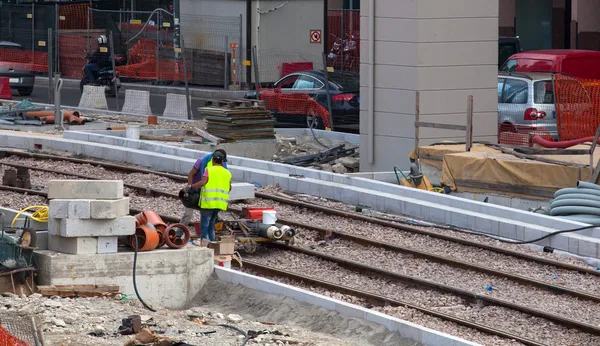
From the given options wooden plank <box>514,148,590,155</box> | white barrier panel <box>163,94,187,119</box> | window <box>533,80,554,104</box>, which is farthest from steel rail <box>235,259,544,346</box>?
white barrier panel <box>163,94,187,119</box>

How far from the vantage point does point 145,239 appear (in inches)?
535

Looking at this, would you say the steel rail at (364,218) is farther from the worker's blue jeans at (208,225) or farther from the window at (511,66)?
the window at (511,66)

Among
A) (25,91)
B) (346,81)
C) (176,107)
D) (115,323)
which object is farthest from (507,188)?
(25,91)

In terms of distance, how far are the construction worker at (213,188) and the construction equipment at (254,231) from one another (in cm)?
43

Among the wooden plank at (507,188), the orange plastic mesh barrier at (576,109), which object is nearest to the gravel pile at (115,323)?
the wooden plank at (507,188)

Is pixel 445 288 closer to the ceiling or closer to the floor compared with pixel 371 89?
closer to the floor

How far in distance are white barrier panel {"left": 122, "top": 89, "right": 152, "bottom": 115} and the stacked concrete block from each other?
17.1 metres

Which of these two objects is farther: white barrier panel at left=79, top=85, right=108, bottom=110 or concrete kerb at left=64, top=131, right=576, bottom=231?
white barrier panel at left=79, top=85, right=108, bottom=110

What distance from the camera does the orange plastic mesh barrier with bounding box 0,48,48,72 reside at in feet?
121

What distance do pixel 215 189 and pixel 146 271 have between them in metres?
1.88

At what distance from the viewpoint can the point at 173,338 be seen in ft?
36.8

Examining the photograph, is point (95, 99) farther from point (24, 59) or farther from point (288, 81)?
point (24, 59)

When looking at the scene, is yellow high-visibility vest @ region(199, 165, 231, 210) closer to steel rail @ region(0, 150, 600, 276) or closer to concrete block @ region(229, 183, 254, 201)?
concrete block @ region(229, 183, 254, 201)

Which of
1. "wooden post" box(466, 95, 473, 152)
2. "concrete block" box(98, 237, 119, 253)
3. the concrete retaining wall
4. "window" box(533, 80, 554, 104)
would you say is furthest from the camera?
"window" box(533, 80, 554, 104)
